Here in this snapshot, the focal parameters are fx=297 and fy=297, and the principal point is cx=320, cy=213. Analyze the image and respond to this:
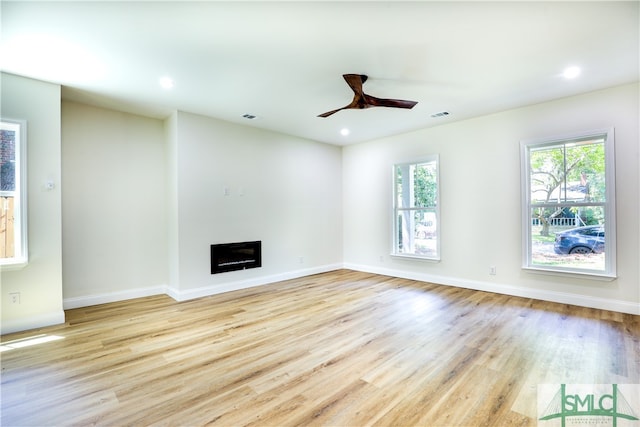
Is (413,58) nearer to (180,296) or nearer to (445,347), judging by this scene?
(445,347)

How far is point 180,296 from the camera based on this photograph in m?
4.25

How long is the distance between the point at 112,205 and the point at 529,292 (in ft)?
19.8

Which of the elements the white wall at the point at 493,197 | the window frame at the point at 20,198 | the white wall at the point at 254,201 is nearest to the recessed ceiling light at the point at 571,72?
the white wall at the point at 493,197

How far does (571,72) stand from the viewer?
3170 mm

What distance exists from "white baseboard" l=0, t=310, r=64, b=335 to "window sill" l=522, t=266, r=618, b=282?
5.93 m

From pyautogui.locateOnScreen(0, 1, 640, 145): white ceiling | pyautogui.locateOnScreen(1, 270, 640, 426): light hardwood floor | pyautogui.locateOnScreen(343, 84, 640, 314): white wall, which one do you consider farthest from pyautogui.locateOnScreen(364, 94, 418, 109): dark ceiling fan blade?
pyautogui.locateOnScreen(1, 270, 640, 426): light hardwood floor

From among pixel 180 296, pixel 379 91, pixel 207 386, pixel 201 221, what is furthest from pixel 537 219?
pixel 180 296

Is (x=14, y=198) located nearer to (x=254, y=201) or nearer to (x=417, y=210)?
(x=254, y=201)

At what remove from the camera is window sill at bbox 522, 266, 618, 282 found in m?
3.62

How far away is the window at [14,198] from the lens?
312 cm

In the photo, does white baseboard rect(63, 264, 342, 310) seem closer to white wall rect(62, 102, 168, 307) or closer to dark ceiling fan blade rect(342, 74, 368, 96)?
white wall rect(62, 102, 168, 307)

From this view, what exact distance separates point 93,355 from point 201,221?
222 cm

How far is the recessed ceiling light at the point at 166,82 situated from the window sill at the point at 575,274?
5.15 m

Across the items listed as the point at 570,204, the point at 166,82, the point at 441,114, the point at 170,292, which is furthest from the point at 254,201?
the point at 570,204
